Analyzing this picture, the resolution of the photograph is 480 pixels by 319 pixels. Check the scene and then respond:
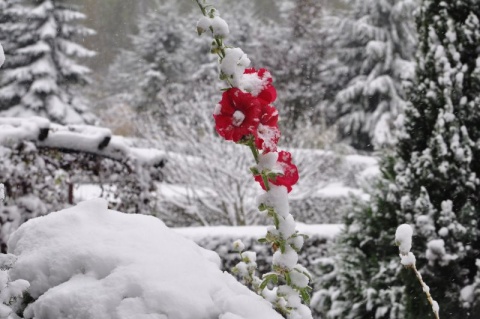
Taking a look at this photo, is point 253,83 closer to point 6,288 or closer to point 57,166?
point 6,288

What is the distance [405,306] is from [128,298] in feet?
9.23

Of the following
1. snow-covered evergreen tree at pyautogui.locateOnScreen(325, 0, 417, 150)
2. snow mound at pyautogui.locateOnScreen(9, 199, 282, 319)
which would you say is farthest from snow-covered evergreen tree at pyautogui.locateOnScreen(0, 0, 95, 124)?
snow mound at pyautogui.locateOnScreen(9, 199, 282, 319)

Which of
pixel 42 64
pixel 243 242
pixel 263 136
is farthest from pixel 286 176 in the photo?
pixel 42 64

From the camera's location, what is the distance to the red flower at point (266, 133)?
1.20 meters

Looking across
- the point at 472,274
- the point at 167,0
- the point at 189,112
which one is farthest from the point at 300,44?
the point at 472,274

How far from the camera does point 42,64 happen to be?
60.2ft

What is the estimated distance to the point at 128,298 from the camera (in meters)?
1.12

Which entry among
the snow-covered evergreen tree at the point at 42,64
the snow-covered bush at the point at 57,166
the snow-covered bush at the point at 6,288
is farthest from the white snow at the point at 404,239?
the snow-covered evergreen tree at the point at 42,64

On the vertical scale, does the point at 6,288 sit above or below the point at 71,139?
above

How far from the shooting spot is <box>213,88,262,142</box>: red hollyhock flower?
1.18m

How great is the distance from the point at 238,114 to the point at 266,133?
0.08 m

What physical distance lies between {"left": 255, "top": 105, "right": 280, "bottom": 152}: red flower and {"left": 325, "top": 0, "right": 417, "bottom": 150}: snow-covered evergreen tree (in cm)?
1985

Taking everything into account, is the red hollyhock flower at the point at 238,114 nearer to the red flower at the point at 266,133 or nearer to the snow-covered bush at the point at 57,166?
the red flower at the point at 266,133

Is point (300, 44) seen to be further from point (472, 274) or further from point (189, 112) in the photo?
point (472, 274)
